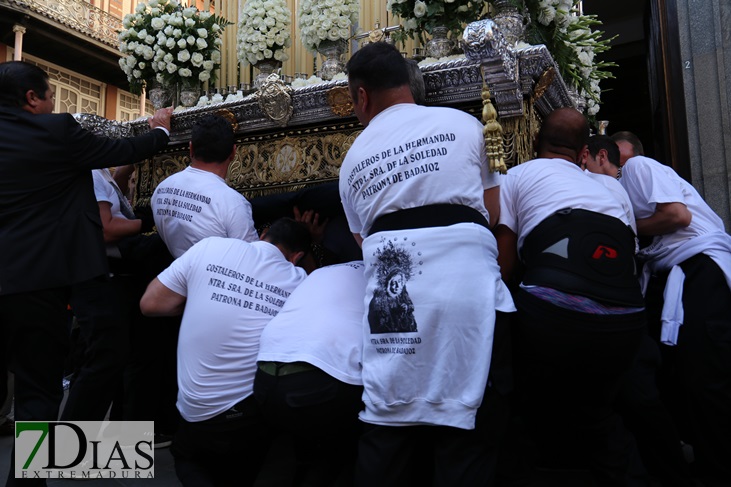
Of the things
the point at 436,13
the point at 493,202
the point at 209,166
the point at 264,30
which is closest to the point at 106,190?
the point at 209,166

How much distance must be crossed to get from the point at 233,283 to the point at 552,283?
3.81 ft

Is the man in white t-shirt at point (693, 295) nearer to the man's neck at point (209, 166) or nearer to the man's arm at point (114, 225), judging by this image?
the man's neck at point (209, 166)

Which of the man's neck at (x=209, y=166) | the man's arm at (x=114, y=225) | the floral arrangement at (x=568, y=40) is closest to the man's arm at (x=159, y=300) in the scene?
the man's arm at (x=114, y=225)

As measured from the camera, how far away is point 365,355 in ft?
6.26

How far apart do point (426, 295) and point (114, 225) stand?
6.51ft

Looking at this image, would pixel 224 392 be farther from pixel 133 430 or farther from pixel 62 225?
pixel 133 430

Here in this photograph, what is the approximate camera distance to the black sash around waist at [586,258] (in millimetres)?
1930

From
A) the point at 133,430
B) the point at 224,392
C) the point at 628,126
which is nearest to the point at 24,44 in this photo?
the point at 628,126

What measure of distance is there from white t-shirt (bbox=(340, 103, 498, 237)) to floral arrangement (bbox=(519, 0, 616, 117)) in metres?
1.68

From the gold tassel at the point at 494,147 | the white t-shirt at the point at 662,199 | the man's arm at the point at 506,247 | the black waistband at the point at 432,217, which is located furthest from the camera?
the white t-shirt at the point at 662,199

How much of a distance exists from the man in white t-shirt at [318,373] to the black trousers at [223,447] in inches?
4.7

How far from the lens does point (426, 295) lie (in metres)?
1.76

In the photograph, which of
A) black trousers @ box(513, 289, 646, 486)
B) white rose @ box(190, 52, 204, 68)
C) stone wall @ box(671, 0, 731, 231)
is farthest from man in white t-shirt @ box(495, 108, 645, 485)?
stone wall @ box(671, 0, 731, 231)

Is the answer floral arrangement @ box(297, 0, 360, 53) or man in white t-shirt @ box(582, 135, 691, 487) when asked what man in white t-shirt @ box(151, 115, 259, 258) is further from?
man in white t-shirt @ box(582, 135, 691, 487)
